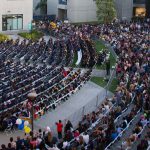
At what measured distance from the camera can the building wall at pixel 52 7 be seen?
86.2m

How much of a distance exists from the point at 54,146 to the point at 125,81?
15303 mm

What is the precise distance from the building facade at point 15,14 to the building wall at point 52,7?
13.4 m

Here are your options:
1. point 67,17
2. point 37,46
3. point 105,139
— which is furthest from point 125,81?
point 67,17

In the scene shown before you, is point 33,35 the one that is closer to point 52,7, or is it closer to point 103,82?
point 52,7

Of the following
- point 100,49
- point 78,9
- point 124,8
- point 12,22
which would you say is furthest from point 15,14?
point 124,8

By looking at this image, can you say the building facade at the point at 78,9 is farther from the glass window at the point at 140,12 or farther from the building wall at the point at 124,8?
the glass window at the point at 140,12

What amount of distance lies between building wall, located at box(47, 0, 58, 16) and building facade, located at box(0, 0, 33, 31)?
1342cm

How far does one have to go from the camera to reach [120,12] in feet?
285

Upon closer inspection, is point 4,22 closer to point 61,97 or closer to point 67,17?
point 67,17

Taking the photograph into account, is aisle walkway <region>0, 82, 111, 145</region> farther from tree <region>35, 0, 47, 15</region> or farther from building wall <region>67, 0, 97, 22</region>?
tree <region>35, 0, 47, 15</region>

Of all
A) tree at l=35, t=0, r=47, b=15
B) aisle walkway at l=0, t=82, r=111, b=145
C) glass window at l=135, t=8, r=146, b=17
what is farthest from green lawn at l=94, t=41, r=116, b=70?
glass window at l=135, t=8, r=146, b=17

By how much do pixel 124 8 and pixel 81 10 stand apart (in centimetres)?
851

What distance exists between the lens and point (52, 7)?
87.1 m

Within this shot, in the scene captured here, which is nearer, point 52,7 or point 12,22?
point 12,22
